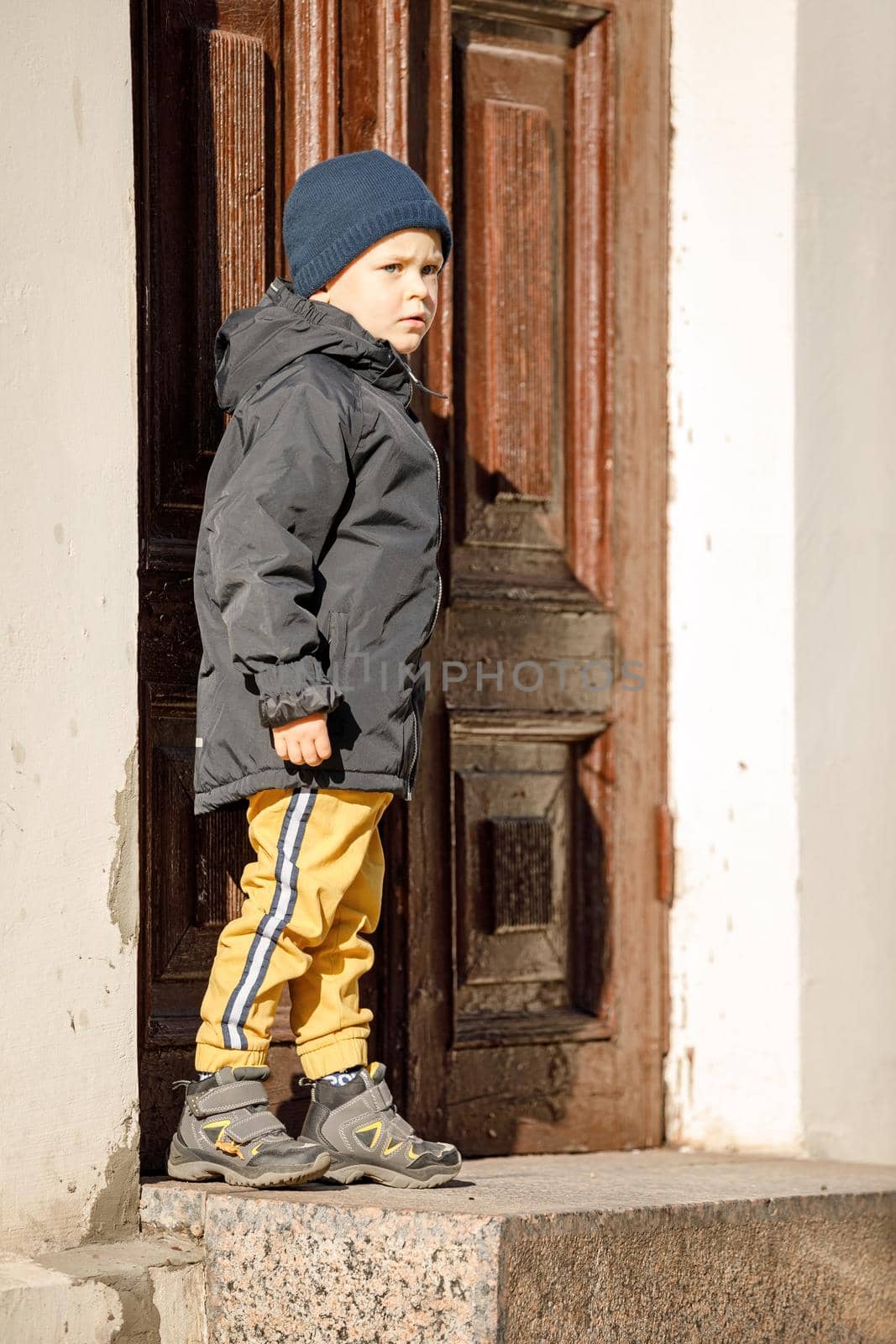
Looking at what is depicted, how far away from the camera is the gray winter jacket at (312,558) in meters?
2.72

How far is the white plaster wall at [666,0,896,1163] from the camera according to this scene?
11.9ft

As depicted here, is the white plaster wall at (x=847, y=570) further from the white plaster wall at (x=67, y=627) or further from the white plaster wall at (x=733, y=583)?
the white plaster wall at (x=67, y=627)

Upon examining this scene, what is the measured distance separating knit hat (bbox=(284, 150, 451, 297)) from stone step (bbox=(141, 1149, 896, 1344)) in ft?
4.83

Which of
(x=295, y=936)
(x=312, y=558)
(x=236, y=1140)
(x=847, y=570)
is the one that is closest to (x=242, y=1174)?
(x=236, y=1140)

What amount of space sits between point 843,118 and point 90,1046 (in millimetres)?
2357

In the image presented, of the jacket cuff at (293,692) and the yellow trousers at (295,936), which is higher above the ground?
the jacket cuff at (293,692)

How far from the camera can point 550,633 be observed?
3.69 meters

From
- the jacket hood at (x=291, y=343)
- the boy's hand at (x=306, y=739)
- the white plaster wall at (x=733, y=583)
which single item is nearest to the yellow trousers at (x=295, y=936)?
the boy's hand at (x=306, y=739)

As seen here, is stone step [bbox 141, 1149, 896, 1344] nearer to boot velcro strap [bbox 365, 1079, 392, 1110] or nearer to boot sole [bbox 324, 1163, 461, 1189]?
boot sole [bbox 324, 1163, 461, 1189]

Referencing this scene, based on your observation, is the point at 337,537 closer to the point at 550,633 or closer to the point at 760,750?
the point at 550,633

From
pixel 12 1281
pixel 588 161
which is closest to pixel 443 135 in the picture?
pixel 588 161

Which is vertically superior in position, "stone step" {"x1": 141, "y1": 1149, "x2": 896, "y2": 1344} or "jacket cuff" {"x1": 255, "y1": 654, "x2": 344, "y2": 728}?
"jacket cuff" {"x1": 255, "y1": 654, "x2": 344, "y2": 728}

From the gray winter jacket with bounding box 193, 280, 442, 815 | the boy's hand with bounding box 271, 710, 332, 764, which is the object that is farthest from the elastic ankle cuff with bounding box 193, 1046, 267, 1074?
the boy's hand with bounding box 271, 710, 332, 764

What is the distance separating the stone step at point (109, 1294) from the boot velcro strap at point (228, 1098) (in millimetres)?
192
